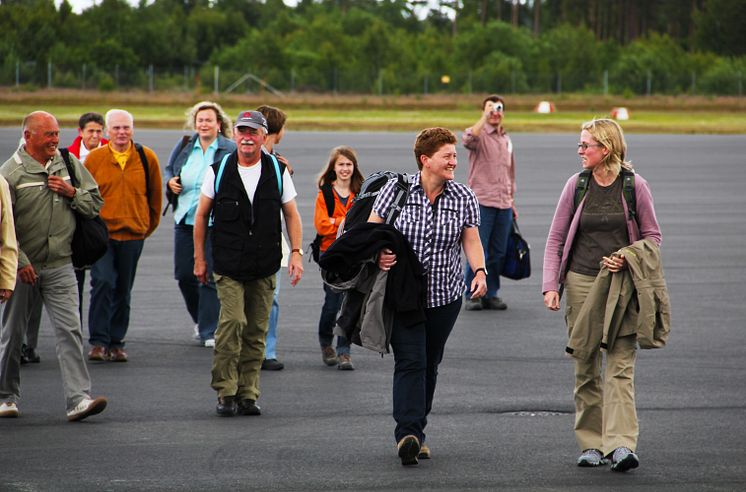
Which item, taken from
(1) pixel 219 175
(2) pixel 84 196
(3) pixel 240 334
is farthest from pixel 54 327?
(1) pixel 219 175

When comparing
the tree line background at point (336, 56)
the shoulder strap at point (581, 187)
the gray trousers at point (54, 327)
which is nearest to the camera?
the shoulder strap at point (581, 187)

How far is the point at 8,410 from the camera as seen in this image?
770cm

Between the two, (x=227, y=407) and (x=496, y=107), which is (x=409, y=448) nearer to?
(x=227, y=407)

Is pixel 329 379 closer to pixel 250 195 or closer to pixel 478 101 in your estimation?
pixel 250 195

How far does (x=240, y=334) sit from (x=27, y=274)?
1.41 meters

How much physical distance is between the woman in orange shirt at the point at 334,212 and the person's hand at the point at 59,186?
220 centimetres

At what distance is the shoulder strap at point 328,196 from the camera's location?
31.1ft

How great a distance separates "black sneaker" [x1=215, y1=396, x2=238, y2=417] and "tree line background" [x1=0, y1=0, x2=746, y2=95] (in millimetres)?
67974

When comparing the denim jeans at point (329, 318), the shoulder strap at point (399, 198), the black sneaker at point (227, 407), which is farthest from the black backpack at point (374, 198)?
the denim jeans at point (329, 318)

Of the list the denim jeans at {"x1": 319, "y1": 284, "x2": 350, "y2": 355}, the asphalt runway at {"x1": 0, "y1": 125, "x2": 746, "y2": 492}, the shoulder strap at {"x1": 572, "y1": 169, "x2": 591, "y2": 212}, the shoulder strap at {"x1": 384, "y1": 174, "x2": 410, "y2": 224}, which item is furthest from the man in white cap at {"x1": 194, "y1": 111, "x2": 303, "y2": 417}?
the shoulder strap at {"x1": 572, "y1": 169, "x2": 591, "y2": 212}

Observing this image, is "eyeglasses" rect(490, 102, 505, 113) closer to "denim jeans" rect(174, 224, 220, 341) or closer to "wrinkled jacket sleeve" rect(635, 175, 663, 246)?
"denim jeans" rect(174, 224, 220, 341)

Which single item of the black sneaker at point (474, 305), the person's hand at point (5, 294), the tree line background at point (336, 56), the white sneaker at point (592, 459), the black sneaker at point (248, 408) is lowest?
the black sneaker at point (474, 305)

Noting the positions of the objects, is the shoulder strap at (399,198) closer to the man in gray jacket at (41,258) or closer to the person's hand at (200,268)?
the person's hand at (200,268)

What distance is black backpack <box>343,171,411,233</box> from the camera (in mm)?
6746
